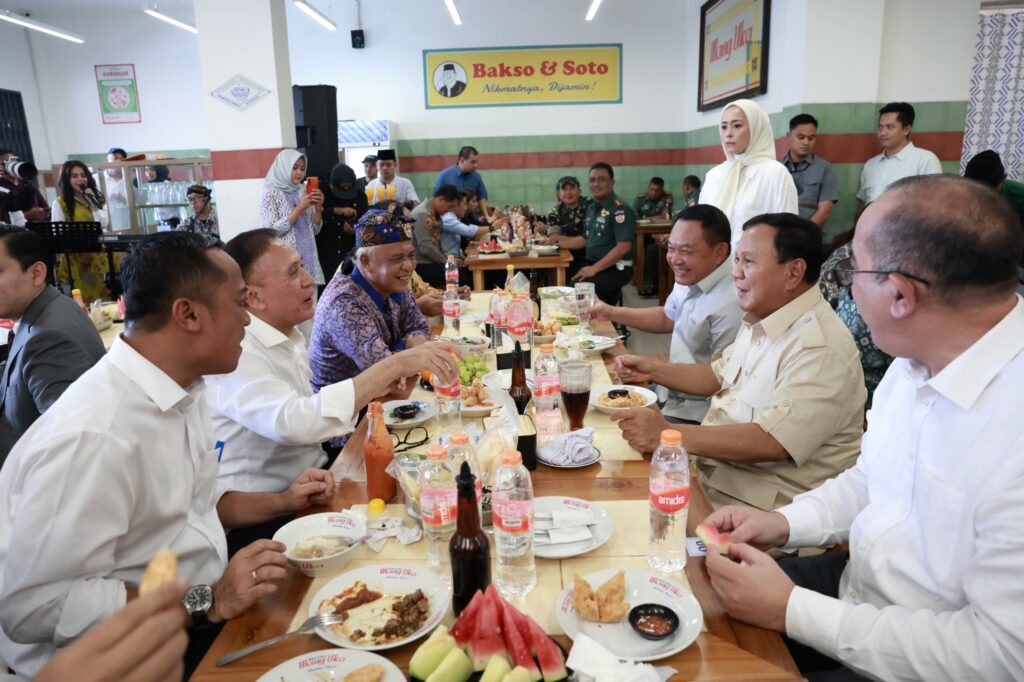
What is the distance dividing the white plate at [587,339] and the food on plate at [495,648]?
200 cm

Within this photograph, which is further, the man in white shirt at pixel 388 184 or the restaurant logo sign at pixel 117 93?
the restaurant logo sign at pixel 117 93

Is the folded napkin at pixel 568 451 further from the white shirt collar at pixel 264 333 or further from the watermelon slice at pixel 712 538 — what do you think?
the white shirt collar at pixel 264 333

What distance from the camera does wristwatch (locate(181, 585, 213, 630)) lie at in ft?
4.22

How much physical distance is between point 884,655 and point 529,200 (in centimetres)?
965

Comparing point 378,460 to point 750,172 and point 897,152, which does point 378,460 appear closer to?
point 750,172

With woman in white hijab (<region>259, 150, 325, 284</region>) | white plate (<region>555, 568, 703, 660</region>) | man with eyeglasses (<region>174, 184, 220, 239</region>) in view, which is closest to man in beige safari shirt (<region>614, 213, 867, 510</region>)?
white plate (<region>555, 568, 703, 660</region>)

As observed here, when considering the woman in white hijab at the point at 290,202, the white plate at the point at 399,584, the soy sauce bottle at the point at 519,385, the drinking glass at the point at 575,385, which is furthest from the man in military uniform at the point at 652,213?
the white plate at the point at 399,584

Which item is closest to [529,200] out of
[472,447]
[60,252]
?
[60,252]

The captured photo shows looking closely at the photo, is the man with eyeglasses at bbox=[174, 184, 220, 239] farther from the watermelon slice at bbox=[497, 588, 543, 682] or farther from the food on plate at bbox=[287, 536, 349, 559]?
the watermelon slice at bbox=[497, 588, 543, 682]

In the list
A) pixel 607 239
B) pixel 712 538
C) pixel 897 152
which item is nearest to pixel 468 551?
pixel 712 538

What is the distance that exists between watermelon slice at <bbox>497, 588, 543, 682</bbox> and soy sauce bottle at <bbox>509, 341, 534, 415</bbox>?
3.86 ft

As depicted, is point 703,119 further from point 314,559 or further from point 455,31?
point 314,559

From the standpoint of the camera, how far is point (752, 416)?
2129mm

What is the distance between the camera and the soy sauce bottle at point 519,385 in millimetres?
2186
